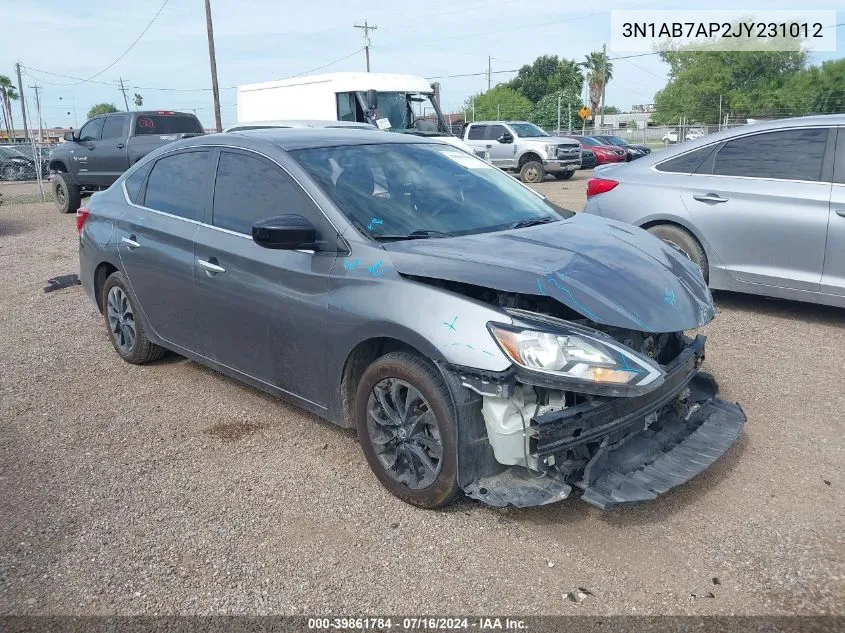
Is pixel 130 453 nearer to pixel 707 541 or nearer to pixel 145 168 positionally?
pixel 145 168

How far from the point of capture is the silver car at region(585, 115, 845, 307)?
5820 millimetres

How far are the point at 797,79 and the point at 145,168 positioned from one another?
59509 mm

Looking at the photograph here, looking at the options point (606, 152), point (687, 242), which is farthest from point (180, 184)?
point (606, 152)

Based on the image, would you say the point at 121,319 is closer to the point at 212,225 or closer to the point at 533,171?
the point at 212,225

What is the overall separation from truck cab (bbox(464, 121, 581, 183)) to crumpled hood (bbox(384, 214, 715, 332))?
1996cm

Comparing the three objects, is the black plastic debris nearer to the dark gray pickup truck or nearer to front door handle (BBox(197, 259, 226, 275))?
front door handle (BBox(197, 259, 226, 275))

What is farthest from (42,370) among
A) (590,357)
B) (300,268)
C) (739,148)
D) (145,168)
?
(739,148)

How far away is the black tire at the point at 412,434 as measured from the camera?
318 centimetres

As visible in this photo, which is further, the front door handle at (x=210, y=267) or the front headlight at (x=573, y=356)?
the front door handle at (x=210, y=267)

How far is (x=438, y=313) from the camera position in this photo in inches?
126

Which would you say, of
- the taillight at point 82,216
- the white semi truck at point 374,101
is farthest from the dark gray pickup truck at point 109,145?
the taillight at point 82,216

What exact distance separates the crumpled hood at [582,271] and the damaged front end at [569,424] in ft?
0.40

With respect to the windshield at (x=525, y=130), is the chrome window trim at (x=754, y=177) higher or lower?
lower

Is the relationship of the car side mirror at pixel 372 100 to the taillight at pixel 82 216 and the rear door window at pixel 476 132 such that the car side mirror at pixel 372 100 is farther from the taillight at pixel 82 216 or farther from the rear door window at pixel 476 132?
the rear door window at pixel 476 132
